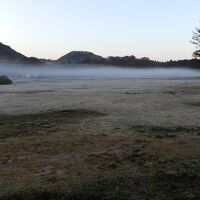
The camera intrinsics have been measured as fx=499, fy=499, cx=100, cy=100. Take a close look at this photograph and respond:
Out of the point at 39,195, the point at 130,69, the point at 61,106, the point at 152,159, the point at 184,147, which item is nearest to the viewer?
the point at 39,195

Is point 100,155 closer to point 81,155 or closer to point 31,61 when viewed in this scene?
point 81,155

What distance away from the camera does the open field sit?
7148mm

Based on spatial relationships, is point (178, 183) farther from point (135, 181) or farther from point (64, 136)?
point (64, 136)

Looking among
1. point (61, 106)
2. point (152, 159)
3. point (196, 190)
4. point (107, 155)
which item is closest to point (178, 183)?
point (196, 190)

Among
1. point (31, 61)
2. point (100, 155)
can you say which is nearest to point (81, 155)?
point (100, 155)

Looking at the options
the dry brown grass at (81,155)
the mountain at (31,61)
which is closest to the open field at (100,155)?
the dry brown grass at (81,155)

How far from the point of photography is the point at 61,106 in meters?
16.5

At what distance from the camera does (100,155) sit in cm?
888

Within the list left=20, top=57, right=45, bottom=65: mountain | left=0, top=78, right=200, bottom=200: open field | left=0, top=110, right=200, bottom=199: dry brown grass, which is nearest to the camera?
left=0, top=78, right=200, bottom=200: open field

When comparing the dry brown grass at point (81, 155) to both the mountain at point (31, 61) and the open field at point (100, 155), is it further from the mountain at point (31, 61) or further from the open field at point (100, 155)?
the mountain at point (31, 61)

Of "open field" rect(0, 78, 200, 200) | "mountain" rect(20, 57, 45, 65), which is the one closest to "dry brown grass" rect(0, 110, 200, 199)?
"open field" rect(0, 78, 200, 200)

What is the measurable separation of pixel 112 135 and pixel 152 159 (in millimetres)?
2217

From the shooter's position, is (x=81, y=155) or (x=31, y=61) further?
(x=31, y=61)

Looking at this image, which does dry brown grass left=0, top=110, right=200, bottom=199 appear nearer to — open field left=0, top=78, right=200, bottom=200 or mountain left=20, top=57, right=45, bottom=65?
open field left=0, top=78, right=200, bottom=200
